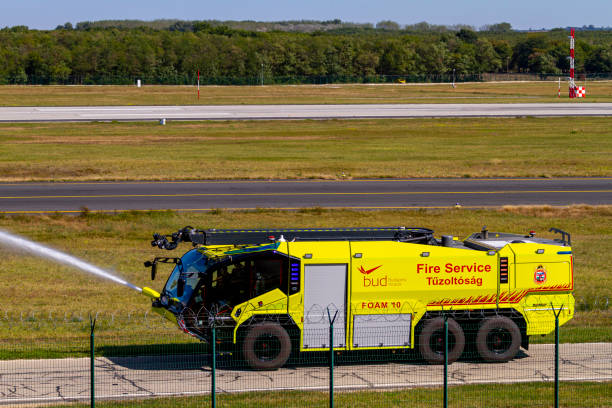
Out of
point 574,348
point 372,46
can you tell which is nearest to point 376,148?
point 574,348

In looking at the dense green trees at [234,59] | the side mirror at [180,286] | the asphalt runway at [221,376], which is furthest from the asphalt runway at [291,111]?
the side mirror at [180,286]

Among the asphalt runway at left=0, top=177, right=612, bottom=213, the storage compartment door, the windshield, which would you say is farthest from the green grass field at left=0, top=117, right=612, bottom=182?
the storage compartment door

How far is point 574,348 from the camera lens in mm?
19453

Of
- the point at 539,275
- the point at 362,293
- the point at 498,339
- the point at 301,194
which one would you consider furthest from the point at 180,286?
the point at 301,194

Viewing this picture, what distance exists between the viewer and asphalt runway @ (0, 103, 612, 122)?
298 ft

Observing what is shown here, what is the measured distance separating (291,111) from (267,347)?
269 feet

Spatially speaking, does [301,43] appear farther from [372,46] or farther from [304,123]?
[304,123]

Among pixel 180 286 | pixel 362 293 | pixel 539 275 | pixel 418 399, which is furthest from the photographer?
pixel 539 275

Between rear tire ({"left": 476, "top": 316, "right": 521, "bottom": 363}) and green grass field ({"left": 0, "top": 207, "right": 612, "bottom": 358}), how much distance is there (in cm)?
300

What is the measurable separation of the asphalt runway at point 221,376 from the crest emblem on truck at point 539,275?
1904 millimetres

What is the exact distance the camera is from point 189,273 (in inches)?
685

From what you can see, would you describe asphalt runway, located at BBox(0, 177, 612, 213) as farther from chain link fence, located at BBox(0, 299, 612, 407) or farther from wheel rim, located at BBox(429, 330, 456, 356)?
wheel rim, located at BBox(429, 330, 456, 356)

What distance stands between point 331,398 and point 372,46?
180 m

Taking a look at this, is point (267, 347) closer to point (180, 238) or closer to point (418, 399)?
point (180, 238)
